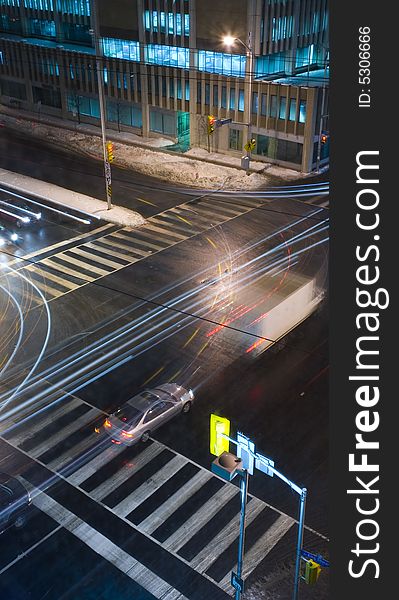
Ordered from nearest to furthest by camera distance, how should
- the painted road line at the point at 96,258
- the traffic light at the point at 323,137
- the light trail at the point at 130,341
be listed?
1. the light trail at the point at 130,341
2. the painted road line at the point at 96,258
3. the traffic light at the point at 323,137

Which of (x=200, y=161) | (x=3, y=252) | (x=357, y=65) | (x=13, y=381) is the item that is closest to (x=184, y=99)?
(x=200, y=161)

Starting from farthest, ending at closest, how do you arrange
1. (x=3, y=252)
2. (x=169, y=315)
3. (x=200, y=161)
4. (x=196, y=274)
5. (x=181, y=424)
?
(x=200, y=161) → (x=3, y=252) → (x=196, y=274) → (x=169, y=315) → (x=181, y=424)

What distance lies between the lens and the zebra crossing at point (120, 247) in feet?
105

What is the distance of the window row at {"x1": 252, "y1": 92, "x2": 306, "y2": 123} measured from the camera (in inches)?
1804

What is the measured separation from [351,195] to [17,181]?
131 feet

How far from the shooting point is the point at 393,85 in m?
8.31

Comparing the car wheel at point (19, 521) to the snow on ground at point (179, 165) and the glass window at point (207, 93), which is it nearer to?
the snow on ground at point (179, 165)

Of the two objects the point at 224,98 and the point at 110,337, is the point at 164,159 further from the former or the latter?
the point at 110,337

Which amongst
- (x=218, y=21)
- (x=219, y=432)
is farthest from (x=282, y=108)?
(x=219, y=432)

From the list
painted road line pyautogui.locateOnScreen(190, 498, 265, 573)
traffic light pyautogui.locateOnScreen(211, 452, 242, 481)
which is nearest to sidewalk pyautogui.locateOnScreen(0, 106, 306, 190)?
painted road line pyautogui.locateOnScreen(190, 498, 265, 573)

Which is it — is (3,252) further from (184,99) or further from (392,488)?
(392,488)

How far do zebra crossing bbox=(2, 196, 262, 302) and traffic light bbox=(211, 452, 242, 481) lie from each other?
1950 cm

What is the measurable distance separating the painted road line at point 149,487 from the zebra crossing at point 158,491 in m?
0.03

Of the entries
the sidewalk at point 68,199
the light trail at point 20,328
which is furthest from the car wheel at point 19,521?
the sidewalk at point 68,199
